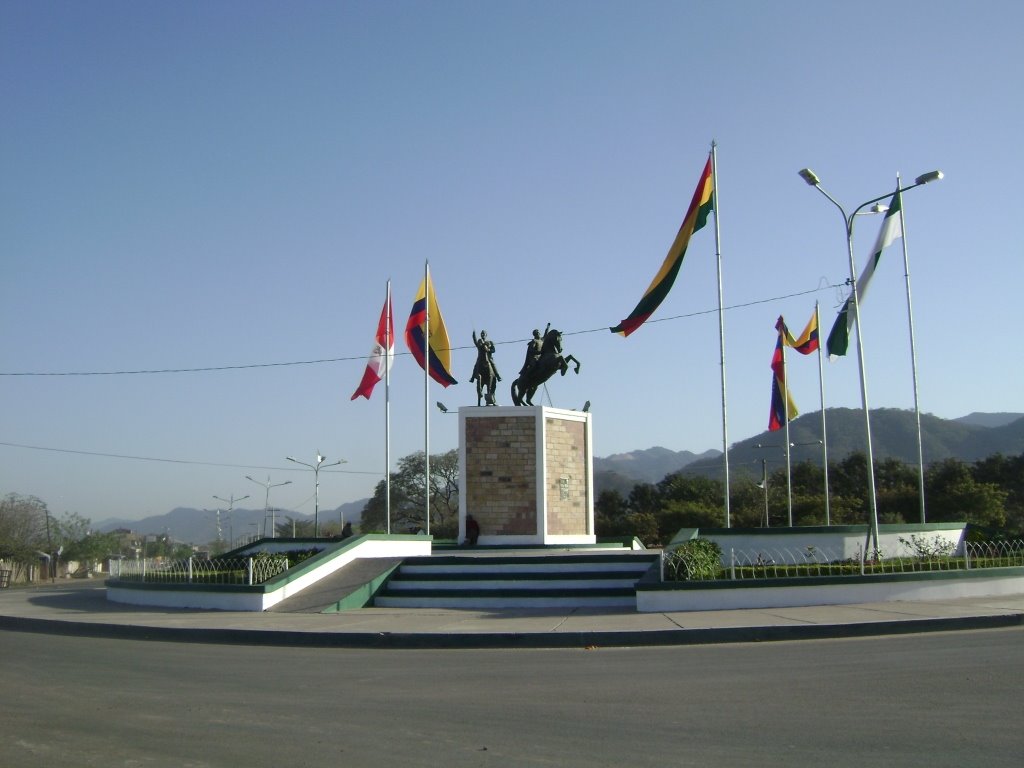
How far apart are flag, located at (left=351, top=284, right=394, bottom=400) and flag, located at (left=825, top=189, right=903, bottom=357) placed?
1255 centimetres

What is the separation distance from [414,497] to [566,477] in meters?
51.7

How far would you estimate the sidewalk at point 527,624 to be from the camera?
1327 cm

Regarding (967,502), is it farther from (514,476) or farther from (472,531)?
(472,531)

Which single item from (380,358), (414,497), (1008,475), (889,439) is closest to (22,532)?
(414,497)

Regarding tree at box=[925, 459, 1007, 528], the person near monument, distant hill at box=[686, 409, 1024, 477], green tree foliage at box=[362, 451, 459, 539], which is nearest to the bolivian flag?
the person near monument

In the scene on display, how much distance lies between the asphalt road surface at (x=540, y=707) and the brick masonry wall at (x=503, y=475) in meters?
14.4

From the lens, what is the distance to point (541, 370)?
28.6 meters

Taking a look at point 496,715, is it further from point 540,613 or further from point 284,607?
point 284,607

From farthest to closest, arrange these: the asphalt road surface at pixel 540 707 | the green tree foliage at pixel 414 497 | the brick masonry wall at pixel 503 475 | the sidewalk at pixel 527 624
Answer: the green tree foliage at pixel 414 497, the brick masonry wall at pixel 503 475, the sidewalk at pixel 527 624, the asphalt road surface at pixel 540 707

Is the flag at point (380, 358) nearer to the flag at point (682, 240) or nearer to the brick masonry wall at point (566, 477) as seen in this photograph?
the brick masonry wall at point (566, 477)

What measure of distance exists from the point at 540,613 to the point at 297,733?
9652 mm

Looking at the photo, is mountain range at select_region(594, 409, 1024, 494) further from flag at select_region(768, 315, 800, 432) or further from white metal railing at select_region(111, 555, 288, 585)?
white metal railing at select_region(111, 555, 288, 585)

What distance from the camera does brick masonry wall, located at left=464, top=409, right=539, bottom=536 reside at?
27125 millimetres

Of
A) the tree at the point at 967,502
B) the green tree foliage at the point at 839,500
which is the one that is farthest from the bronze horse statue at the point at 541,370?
the tree at the point at 967,502
